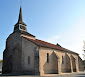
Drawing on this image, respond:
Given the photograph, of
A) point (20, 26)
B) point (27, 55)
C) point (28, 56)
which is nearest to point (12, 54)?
point (27, 55)

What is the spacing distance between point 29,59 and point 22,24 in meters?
11.7

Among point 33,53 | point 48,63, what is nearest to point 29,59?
point 33,53

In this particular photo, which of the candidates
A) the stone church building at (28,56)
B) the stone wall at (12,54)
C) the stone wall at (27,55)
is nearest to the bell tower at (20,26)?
the stone church building at (28,56)

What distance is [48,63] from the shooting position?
25.9 m

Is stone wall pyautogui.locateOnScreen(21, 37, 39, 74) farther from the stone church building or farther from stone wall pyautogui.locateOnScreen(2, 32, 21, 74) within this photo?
stone wall pyautogui.locateOnScreen(2, 32, 21, 74)

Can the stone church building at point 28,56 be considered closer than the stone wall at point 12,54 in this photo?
Yes

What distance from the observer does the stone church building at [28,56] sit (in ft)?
76.1

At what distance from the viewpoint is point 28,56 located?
24.5 meters

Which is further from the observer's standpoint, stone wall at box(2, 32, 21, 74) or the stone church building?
stone wall at box(2, 32, 21, 74)

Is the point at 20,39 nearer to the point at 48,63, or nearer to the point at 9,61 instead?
the point at 9,61

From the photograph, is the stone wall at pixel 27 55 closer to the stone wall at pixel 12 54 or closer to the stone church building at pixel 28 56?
the stone church building at pixel 28 56

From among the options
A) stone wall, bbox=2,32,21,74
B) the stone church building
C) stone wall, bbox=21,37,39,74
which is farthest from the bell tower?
stone wall, bbox=21,37,39,74

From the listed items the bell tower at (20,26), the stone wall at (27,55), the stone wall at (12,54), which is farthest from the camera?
the bell tower at (20,26)

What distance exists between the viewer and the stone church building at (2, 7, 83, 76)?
23188 millimetres
